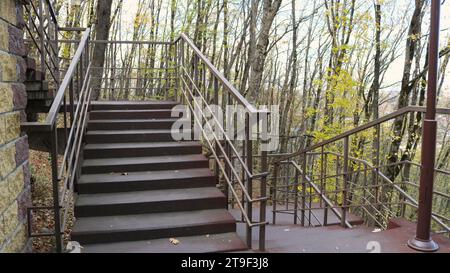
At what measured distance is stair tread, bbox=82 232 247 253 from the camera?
11.0 feet

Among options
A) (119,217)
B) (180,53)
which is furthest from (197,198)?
(180,53)

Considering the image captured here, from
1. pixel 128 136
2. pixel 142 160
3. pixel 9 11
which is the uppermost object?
pixel 9 11

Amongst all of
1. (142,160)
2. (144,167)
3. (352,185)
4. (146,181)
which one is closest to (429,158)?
(146,181)

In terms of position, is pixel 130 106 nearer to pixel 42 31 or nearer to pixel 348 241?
pixel 42 31

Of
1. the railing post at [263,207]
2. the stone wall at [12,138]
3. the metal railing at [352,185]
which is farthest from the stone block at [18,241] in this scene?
the metal railing at [352,185]

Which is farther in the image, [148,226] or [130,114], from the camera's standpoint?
[130,114]

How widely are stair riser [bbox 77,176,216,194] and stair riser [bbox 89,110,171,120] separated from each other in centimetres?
164

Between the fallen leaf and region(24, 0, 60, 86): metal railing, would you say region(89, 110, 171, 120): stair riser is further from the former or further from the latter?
the fallen leaf

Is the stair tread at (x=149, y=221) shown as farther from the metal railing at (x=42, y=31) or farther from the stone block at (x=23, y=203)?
the metal railing at (x=42, y=31)

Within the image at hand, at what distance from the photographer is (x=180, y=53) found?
629 cm

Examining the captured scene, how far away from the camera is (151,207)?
396 centimetres

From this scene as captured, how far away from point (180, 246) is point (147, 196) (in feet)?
2.83

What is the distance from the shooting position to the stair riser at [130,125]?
17.2 ft
